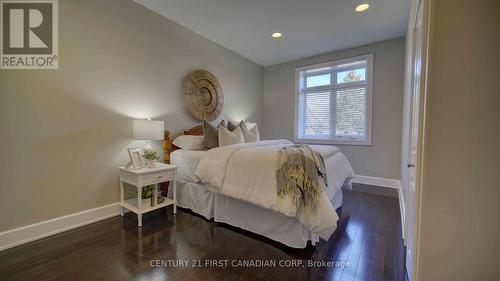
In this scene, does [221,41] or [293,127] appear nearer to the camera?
[221,41]

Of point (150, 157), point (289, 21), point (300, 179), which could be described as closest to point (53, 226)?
point (150, 157)

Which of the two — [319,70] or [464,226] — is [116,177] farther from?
[319,70]

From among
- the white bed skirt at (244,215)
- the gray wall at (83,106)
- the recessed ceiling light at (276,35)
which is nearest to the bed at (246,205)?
the white bed skirt at (244,215)

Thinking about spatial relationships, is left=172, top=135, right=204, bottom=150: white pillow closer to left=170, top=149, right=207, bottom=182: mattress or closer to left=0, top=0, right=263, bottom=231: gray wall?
left=170, top=149, right=207, bottom=182: mattress

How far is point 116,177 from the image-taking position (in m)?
2.47

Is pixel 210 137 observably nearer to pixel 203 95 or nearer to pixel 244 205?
pixel 203 95

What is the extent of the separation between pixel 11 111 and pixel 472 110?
316 cm

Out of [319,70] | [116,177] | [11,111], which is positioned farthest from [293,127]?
[11,111]

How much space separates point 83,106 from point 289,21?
2.86 meters

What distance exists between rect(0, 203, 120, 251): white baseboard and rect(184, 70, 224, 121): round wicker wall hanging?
5.95 ft

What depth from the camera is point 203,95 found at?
3.56 meters

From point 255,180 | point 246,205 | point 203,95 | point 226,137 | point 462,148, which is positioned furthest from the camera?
point 203,95

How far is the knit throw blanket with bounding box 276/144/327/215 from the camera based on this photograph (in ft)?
5.71

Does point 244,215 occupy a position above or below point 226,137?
below
